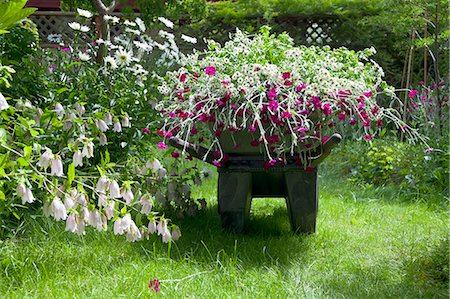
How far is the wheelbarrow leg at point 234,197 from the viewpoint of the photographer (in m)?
3.07

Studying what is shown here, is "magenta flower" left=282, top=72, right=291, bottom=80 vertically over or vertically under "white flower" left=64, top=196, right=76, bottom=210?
over

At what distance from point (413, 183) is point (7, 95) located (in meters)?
2.81

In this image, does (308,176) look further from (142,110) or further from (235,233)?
(142,110)

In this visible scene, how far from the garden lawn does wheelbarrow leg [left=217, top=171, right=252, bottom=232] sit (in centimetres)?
7

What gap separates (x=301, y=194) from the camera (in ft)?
10.2

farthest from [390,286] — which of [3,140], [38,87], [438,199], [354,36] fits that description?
[354,36]

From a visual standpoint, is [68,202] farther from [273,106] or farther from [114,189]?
[273,106]

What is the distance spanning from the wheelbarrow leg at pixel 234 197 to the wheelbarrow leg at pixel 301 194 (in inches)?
7.7

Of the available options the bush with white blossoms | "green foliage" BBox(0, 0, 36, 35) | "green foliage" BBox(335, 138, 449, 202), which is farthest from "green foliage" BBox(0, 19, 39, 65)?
"green foliage" BBox(335, 138, 449, 202)

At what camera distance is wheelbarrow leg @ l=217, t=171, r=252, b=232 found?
3.07m

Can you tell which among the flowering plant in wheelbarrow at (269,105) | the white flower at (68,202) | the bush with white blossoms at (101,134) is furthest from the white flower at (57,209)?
the flowering plant in wheelbarrow at (269,105)

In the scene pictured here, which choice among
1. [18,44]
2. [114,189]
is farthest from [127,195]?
[18,44]

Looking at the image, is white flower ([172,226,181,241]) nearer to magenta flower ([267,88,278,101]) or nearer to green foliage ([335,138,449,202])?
magenta flower ([267,88,278,101])

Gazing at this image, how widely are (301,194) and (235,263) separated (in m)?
0.56
